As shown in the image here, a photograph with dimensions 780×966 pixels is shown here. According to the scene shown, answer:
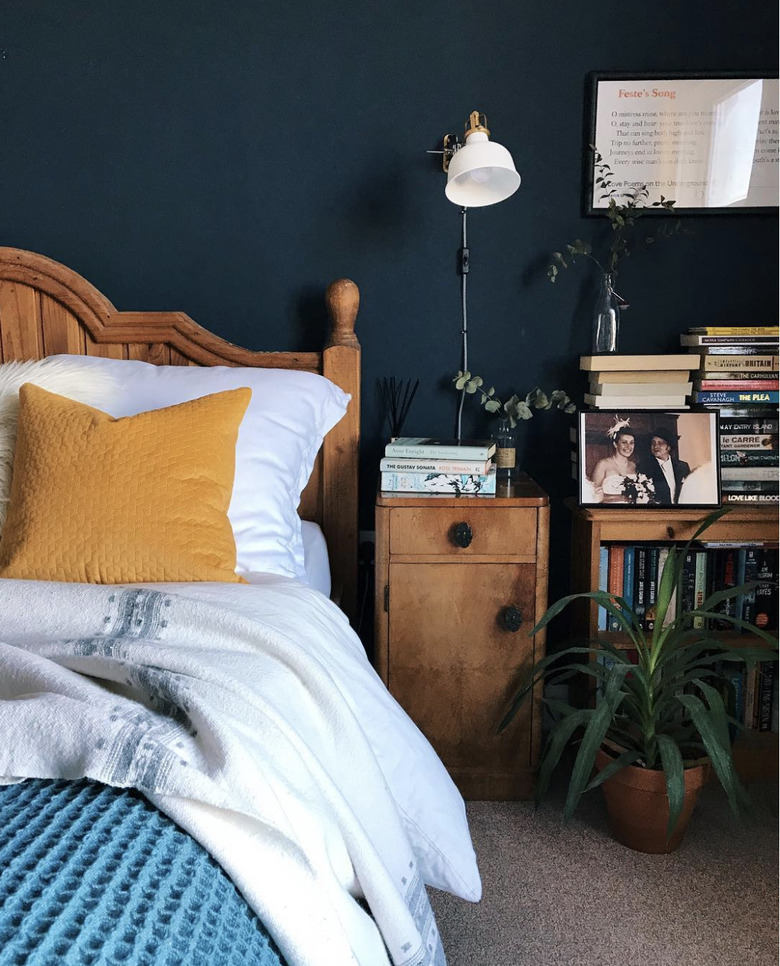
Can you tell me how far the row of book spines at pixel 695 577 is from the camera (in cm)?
202

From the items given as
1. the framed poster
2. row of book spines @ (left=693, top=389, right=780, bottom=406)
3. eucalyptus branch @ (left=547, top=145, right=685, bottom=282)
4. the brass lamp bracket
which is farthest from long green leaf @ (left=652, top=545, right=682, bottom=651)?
the brass lamp bracket

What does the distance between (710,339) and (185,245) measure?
1.38 meters

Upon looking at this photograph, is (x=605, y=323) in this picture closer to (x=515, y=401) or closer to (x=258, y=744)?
(x=515, y=401)

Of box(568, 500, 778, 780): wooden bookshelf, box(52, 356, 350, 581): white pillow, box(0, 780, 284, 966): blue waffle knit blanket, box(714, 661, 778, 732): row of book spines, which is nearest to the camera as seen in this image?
box(0, 780, 284, 966): blue waffle knit blanket

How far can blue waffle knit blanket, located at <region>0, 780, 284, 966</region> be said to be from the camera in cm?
58

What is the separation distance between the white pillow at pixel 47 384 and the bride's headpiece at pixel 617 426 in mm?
1149

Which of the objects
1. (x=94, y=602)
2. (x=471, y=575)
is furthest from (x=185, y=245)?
(x=94, y=602)

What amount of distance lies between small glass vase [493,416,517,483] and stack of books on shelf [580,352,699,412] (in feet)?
0.79

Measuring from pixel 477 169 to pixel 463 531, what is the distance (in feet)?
2.72

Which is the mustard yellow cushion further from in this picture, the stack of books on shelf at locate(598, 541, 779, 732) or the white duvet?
Result: the stack of books on shelf at locate(598, 541, 779, 732)

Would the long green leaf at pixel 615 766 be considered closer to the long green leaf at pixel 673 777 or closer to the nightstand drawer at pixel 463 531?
the long green leaf at pixel 673 777

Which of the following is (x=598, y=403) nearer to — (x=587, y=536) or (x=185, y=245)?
(x=587, y=536)

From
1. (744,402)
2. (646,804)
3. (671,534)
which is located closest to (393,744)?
(646,804)

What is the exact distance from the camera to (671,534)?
6.35 ft
